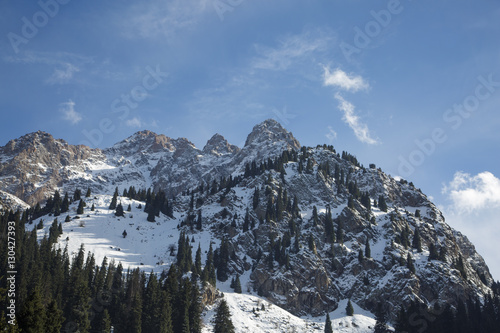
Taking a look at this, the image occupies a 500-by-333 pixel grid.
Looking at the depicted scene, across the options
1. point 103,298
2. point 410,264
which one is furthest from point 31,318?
point 410,264

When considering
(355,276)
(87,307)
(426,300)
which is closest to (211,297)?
(87,307)

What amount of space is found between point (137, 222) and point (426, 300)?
12583 cm

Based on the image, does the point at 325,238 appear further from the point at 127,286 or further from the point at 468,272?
the point at 127,286

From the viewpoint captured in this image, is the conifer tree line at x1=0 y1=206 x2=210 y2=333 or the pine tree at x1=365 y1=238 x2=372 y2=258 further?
the pine tree at x1=365 y1=238 x2=372 y2=258

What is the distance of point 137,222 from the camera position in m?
196

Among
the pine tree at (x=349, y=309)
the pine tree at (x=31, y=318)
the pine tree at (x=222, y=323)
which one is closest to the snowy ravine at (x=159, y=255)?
the pine tree at (x=349, y=309)

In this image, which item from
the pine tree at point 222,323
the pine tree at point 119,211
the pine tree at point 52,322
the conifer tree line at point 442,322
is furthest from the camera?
the pine tree at point 119,211

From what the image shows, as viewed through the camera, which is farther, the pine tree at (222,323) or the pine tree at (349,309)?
the pine tree at (349,309)

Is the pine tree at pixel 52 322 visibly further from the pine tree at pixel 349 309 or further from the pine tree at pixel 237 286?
the pine tree at pixel 349 309

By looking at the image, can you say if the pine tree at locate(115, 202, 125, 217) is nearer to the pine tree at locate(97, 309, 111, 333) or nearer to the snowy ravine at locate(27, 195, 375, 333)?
the snowy ravine at locate(27, 195, 375, 333)

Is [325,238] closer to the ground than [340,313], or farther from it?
farther from it

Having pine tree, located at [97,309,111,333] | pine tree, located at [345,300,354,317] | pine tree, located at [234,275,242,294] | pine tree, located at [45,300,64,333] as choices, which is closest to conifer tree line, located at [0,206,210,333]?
pine tree, located at [97,309,111,333]

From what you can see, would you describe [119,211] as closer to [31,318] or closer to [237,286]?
[237,286]

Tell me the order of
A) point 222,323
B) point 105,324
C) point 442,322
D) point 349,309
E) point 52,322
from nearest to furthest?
point 52,322, point 105,324, point 222,323, point 442,322, point 349,309
